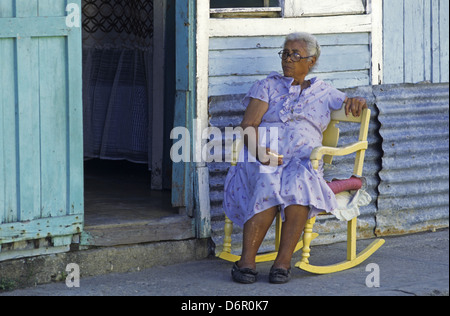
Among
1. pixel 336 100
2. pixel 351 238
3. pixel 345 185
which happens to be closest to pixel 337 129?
pixel 336 100

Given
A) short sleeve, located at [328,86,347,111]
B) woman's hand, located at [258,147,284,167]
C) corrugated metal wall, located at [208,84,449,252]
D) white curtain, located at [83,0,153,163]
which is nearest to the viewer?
woman's hand, located at [258,147,284,167]

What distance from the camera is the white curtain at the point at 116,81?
683cm

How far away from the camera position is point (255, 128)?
482cm

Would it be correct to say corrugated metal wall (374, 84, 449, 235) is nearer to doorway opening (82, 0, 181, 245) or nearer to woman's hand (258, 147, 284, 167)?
woman's hand (258, 147, 284, 167)

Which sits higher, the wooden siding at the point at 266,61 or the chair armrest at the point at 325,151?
the wooden siding at the point at 266,61

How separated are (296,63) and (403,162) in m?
1.51

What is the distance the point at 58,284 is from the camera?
4.66 m

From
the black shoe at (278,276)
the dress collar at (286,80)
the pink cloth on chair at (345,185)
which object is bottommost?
the black shoe at (278,276)

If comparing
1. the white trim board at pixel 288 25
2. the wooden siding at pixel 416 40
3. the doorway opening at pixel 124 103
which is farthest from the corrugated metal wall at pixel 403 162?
the doorway opening at pixel 124 103

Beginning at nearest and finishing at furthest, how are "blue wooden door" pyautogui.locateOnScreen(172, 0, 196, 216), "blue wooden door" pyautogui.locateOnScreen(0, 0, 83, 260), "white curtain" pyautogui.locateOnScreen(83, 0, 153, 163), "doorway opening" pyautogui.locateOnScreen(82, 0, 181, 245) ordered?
"blue wooden door" pyautogui.locateOnScreen(0, 0, 83, 260) → "blue wooden door" pyautogui.locateOnScreen(172, 0, 196, 216) → "doorway opening" pyautogui.locateOnScreen(82, 0, 181, 245) → "white curtain" pyautogui.locateOnScreen(83, 0, 153, 163)

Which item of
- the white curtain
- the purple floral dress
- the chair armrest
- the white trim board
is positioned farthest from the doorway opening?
the chair armrest

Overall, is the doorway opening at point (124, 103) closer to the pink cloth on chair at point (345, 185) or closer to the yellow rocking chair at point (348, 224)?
the yellow rocking chair at point (348, 224)

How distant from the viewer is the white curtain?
6832 mm

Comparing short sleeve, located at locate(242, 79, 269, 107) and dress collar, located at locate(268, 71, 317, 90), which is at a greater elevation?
dress collar, located at locate(268, 71, 317, 90)
